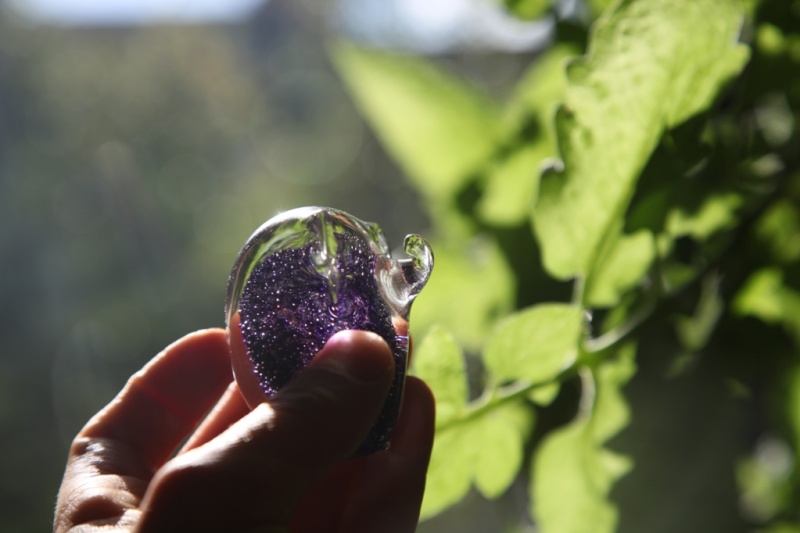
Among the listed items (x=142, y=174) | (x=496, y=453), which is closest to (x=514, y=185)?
(x=496, y=453)

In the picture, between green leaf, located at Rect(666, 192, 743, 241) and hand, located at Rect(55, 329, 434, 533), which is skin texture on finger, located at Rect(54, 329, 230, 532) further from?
green leaf, located at Rect(666, 192, 743, 241)

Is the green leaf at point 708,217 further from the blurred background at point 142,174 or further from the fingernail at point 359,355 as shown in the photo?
the blurred background at point 142,174

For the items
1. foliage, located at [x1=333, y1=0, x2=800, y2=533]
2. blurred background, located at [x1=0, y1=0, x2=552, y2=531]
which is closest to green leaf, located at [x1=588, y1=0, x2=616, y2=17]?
foliage, located at [x1=333, y1=0, x2=800, y2=533]

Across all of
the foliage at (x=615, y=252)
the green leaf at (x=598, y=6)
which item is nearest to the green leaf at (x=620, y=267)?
the foliage at (x=615, y=252)

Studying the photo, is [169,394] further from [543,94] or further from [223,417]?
[543,94]

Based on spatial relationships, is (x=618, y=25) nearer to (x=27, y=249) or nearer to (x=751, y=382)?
(x=751, y=382)

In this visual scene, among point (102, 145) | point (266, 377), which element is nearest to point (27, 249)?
point (102, 145)
